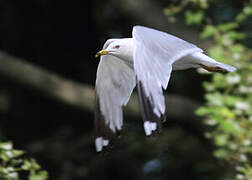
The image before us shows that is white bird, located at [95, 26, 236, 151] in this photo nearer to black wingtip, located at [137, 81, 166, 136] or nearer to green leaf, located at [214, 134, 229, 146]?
black wingtip, located at [137, 81, 166, 136]

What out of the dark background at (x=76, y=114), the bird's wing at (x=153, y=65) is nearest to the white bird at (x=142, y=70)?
the bird's wing at (x=153, y=65)

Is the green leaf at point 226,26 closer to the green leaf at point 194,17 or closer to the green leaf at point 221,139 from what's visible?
the green leaf at point 194,17

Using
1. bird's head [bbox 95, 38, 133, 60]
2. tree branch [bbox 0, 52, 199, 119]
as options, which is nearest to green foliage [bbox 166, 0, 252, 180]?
bird's head [bbox 95, 38, 133, 60]

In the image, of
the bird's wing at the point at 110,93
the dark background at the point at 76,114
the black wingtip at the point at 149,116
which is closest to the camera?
the black wingtip at the point at 149,116

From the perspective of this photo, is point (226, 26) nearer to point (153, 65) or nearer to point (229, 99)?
point (229, 99)

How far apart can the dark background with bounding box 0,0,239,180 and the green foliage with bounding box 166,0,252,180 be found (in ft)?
2.96

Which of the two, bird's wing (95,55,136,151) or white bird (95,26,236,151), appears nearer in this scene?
white bird (95,26,236,151)

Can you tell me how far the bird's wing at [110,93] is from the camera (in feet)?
11.1

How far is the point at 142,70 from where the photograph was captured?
2.64 metres

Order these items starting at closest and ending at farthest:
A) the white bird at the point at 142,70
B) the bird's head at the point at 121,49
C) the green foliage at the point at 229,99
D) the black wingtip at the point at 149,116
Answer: the black wingtip at the point at 149,116 → the white bird at the point at 142,70 → the bird's head at the point at 121,49 → the green foliage at the point at 229,99

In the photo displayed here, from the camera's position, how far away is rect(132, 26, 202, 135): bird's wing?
247cm

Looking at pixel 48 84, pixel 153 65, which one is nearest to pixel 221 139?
pixel 153 65

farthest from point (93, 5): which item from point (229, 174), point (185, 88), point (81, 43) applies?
point (229, 174)

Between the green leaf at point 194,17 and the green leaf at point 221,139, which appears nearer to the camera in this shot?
the green leaf at point 221,139
